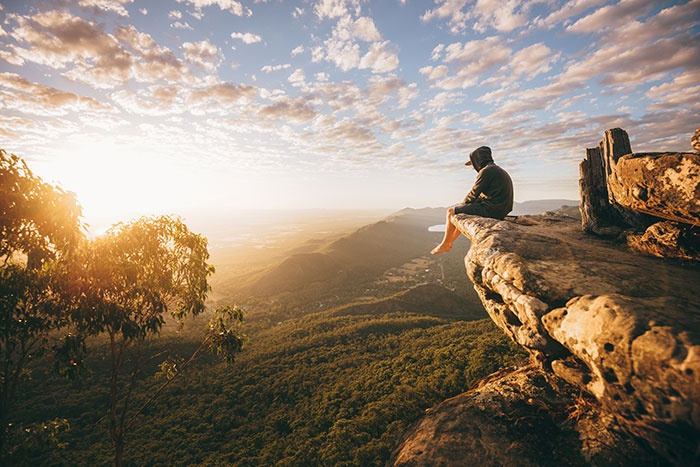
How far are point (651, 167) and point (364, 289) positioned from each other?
3071 inches

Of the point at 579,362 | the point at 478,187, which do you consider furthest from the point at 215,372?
the point at 579,362

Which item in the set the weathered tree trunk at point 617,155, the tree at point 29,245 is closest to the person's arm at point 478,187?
the weathered tree trunk at point 617,155

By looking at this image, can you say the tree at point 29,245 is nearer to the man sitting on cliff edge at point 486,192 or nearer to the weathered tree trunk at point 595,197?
the man sitting on cliff edge at point 486,192

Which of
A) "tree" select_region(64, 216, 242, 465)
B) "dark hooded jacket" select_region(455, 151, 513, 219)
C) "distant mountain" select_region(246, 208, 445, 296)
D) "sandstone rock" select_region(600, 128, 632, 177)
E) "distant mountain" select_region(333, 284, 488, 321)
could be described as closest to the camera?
"tree" select_region(64, 216, 242, 465)

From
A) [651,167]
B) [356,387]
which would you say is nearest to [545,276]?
[651,167]

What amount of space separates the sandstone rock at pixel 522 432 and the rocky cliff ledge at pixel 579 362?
0.02 m

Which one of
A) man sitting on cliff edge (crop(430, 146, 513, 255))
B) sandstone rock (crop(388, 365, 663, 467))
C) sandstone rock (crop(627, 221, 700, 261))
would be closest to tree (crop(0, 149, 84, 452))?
sandstone rock (crop(388, 365, 663, 467))

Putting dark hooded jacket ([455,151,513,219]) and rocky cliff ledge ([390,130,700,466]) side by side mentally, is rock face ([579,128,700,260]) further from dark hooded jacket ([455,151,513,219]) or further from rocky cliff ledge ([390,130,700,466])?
dark hooded jacket ([455,151,513,219])

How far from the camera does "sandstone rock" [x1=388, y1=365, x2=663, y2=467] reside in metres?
5.10

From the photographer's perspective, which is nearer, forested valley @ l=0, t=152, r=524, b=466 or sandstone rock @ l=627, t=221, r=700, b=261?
sandstone rock @ l=627, t=221, r=700, b=261

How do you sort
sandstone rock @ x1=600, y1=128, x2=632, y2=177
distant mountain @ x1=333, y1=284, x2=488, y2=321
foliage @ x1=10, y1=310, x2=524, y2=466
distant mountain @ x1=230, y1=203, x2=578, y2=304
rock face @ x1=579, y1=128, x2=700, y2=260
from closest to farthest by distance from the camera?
rock face @ x1=579, y1=128, x2=700, y2=260 → sandstone rock @ x1=600, y1=128, x2=632, y2=177 → foliage @ x1=10, y1=310, x2=524, y2=466 → distant mountain @ x1=333, y1=284, x2=488, y2=321 → distant mountain @ x1=230, y1=203, x2=578, y2=304

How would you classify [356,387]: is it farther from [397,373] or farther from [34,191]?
[34,191]

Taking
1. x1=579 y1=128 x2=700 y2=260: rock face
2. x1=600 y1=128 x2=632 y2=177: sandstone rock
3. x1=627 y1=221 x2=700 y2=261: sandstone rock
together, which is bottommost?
x1=627 y1=221 x2=700 y2=261: sandstone rock

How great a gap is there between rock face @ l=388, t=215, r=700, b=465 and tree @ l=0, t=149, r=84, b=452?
11.0m
